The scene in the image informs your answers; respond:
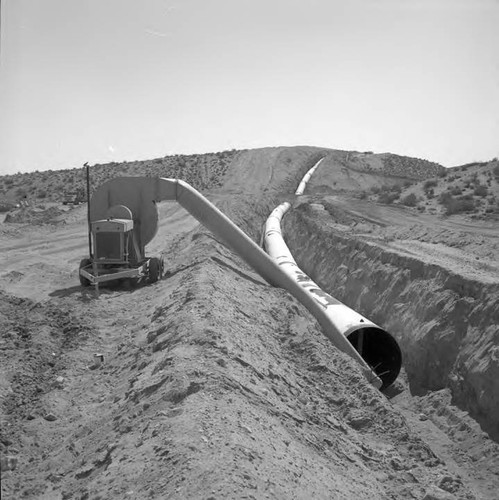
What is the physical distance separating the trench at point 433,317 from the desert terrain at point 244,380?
44mm

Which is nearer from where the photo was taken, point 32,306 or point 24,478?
point 24,478

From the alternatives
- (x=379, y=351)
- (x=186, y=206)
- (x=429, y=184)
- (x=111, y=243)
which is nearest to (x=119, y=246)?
(x=111, y=243)

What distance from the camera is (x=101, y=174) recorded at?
189 ft

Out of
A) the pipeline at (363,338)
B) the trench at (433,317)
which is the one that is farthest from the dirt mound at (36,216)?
the pipeline at (363,338)

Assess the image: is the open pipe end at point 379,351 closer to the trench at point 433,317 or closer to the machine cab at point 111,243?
the trench at point 433,317

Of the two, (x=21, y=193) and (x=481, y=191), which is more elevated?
(x=481, y=191)

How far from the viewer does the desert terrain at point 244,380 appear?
5531 millimetres

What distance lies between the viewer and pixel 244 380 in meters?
7.25

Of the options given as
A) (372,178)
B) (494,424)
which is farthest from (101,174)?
A: (494,424)

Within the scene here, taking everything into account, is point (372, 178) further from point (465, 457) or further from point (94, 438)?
point (94, 438)

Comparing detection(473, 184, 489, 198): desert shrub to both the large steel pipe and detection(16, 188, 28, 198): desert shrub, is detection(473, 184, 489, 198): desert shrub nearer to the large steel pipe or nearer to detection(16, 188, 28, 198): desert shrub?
the large steel pipe

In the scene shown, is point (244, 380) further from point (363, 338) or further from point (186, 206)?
point (186, 206)

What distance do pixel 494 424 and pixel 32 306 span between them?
31.0ft

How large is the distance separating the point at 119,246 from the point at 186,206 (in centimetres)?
210
